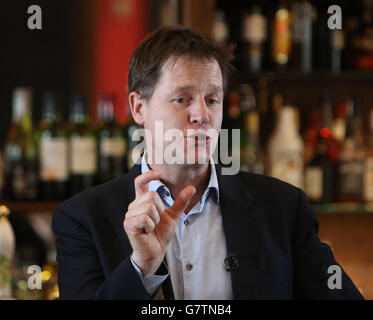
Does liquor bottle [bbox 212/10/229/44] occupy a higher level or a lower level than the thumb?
higher

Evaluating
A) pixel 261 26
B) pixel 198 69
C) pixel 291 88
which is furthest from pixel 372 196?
pixel 198 69

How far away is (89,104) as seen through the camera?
2.14m

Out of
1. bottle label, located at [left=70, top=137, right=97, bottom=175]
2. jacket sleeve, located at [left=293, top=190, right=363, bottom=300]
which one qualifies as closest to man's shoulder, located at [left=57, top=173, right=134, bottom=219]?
jacket sleeve, located at [left=293, top=190, right=363, bottom=300]

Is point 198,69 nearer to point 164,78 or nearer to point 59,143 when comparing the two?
point 164,78

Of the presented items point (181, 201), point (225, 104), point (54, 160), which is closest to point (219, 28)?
point (225, 104)

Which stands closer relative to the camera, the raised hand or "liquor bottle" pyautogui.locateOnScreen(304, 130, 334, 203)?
the raised hand

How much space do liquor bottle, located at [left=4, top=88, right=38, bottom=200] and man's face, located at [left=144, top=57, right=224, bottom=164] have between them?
0.87 meters

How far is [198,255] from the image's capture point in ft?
3.62

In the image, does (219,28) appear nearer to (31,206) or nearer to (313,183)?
(313,183)

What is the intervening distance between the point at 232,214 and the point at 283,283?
17 cm

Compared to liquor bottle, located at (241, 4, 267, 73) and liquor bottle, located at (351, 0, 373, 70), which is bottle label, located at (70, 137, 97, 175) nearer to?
liquor bottle, located at (241, 4, 267, 73)

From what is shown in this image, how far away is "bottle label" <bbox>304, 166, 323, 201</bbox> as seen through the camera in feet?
6.35

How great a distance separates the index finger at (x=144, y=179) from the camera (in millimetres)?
906

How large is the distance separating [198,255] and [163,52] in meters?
0.40
